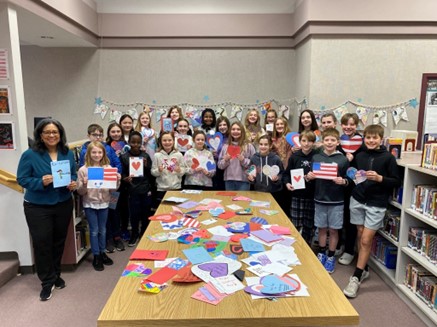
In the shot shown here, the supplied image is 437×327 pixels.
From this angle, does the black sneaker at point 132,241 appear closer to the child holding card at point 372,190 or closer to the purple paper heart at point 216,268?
the child holding card at point 372,190

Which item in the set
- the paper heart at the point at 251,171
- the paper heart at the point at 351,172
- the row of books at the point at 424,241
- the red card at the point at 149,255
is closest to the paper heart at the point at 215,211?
the red card at the point at 149,255

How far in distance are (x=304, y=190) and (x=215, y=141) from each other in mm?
1176

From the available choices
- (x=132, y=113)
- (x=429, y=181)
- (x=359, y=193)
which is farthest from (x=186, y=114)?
(x=429, y=181)

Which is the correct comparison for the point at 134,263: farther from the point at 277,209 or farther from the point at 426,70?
the point at 426,70

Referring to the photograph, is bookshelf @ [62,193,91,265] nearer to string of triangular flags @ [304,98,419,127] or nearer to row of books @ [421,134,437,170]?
row of books @ [421,134,437,170]

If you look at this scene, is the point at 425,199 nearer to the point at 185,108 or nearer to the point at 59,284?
the point at 59,284

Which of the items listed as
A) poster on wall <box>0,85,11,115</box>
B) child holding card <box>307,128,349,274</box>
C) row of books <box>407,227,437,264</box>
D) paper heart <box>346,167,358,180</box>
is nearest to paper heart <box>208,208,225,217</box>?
child holding card <box>307,128,349,274</box>

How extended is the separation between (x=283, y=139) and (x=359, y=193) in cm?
116

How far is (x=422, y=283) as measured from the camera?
2672mm

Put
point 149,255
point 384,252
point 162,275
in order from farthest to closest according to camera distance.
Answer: point 384,252 < point 149,255 < point 162,275

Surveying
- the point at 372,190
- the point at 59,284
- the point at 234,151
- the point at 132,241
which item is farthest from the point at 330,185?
the point at 59,284

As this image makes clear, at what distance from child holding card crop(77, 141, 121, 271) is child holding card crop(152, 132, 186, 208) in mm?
532

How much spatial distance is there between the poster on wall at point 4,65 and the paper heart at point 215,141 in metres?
2.11

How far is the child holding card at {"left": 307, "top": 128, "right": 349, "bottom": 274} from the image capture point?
2951 millimetres
